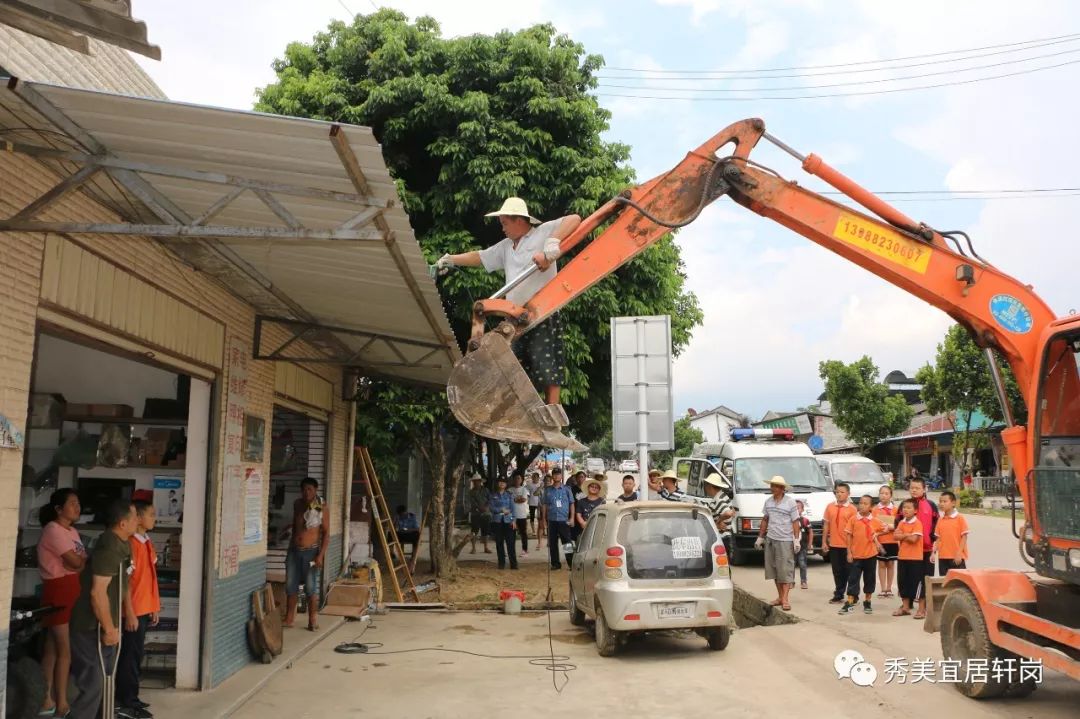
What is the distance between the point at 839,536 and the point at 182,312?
921cm

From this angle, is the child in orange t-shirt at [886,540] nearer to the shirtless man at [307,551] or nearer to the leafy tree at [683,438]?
the shirtless man at [307,551]

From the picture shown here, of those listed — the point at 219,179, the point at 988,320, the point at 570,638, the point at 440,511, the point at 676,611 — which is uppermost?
the point at 219,179

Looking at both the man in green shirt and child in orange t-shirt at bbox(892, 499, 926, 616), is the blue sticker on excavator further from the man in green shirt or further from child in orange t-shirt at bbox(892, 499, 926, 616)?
the man in green shirt

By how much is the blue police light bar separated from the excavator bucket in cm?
1520

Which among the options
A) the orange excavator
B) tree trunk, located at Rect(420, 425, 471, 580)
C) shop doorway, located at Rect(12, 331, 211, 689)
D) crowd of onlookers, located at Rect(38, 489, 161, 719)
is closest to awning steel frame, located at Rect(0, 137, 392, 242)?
the orange excavator

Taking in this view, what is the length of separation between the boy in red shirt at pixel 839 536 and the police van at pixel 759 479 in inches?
144

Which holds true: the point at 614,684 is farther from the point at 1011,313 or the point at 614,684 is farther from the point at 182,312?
the point at 182,312

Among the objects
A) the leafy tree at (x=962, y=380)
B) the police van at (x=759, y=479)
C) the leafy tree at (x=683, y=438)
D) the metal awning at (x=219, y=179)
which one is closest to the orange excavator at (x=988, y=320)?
the metal awning at (x=219, y=179)

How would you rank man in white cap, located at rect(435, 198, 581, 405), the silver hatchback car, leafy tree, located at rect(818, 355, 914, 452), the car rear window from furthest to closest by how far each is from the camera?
leafy tree, located at rect(818, 355, 914, 452)
the car rear window
the silver hatchback car
man in white cap, located at rect(435, 198, 581, 405)

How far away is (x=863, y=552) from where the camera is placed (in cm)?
1139

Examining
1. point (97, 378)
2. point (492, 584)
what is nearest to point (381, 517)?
point (492, 584)

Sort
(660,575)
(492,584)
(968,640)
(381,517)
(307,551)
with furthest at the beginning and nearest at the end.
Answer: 1. (492,584)
2. (381,517)
3. (307,551)
4. (660,575)
5. (968,640)

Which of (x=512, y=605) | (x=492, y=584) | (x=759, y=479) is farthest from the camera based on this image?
(x=759, y=479)

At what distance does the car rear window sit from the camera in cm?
919
